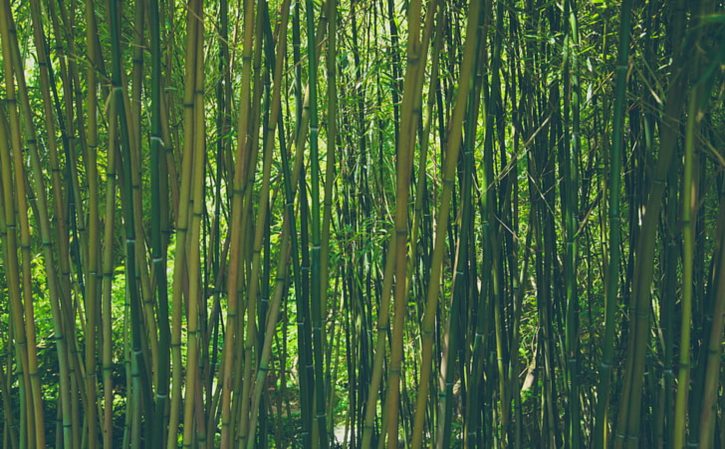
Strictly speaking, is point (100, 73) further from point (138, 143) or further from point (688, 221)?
point (688, 221)

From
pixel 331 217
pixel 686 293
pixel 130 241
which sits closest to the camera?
pixel 686 293

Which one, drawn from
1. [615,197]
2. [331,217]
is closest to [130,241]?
[331,217]

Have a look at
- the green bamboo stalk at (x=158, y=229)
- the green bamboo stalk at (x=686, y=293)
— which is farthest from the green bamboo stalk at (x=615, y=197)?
the green bamboo stalk at (x=158, y=229)

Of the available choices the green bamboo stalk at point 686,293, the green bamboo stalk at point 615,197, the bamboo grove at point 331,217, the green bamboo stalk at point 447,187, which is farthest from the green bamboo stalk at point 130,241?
the green bamboo stalk at point 686,293

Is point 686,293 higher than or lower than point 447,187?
lower

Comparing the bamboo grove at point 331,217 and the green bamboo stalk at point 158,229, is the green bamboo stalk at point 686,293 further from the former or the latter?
the green bamboo stalk at point 158,229

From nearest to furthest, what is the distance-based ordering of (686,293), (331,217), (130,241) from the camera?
(686,293)
(130,241)
(331,217)

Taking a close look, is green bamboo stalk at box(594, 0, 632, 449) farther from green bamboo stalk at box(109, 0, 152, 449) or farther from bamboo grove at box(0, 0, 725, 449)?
green bamboo stalk at box(109, 0, 152, 449)

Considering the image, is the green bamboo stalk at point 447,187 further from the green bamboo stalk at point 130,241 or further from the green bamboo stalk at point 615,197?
the green bamboo stalk at point 130,241

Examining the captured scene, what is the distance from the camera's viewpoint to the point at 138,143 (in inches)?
68.5

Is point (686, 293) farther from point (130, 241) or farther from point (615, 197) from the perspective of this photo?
point (130, 241)

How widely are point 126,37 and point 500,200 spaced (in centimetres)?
105

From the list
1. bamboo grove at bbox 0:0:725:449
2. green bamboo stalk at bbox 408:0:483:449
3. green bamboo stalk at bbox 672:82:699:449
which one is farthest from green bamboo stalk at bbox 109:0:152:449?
green bamboo stalk at bbox 672:82:699:449

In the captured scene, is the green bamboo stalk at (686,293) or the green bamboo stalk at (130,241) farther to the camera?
the green bamboo stalk at (130,241)
